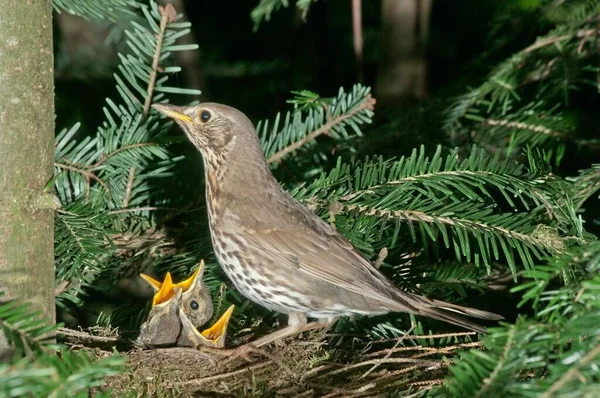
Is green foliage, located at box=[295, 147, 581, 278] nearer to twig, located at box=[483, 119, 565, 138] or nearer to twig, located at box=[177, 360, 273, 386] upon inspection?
twig, located at box=[177, 360, 273, 386]

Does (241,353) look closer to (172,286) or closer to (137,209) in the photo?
(172,286)

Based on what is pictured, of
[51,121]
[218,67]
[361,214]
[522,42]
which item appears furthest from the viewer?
[218,67]

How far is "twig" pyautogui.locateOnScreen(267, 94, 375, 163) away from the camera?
3.00m

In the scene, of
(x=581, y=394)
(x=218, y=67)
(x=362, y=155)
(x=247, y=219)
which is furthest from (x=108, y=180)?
(x=218, y=67)

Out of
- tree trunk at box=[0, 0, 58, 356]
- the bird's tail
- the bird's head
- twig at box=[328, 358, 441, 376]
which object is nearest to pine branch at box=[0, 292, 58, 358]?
tree trunk at box=[0, 0, 58, 356]

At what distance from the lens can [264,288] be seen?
3.02 m

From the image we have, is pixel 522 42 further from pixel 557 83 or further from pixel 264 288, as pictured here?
pixel 264 288

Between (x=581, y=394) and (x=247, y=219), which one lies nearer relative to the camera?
(x=581, y=394)

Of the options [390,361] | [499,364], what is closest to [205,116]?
[390,361]

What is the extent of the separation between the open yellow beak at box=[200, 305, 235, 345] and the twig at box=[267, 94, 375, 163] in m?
0.66

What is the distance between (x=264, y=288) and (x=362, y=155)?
765 millimetres

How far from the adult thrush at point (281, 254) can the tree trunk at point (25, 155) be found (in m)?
0.91

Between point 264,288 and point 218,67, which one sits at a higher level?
point 218,67

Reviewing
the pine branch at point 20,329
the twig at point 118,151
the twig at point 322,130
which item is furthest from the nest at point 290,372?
the pine branch at point 20,329
